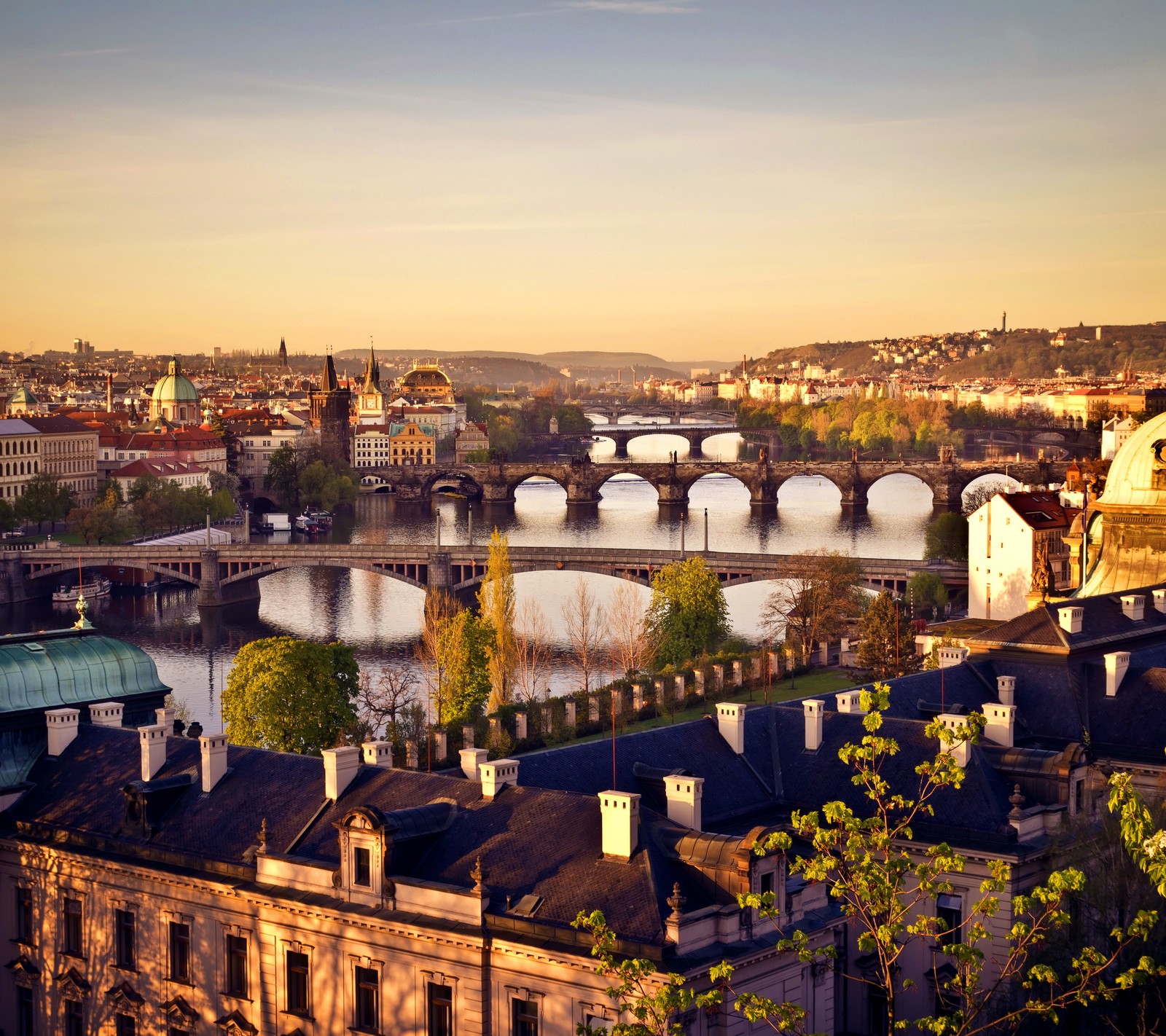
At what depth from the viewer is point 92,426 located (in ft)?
413

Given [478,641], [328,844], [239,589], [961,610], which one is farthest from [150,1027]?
[239,589]

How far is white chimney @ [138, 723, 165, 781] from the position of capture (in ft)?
82.2

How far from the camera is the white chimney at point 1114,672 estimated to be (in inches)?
1180

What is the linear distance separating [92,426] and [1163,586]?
3923 inches

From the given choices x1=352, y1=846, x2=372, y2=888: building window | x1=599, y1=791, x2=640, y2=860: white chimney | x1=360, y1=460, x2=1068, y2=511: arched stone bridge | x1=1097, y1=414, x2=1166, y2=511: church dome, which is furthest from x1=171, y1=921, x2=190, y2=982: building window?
x1=360, y1=460, x2=1068, y2=511: arched stone bridge

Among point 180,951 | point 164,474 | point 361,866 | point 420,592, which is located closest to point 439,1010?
point 361,866

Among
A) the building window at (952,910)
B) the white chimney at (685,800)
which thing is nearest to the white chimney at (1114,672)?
the building window at (952,910)

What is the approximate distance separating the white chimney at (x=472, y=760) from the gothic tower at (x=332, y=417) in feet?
418

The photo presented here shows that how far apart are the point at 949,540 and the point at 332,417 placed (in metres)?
86.1

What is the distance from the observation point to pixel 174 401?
17112 cm

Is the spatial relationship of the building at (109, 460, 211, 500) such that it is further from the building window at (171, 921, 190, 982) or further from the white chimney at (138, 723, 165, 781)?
the building window at (171, 921, 190, 982)

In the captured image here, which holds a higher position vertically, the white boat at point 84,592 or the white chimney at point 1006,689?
the white chimney at point 1006,689

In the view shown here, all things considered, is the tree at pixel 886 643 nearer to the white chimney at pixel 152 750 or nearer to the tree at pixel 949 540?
the tree at pixel 949 540

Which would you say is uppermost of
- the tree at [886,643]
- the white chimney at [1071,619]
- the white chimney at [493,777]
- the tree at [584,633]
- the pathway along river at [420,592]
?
the white chimney at [1071,619]
